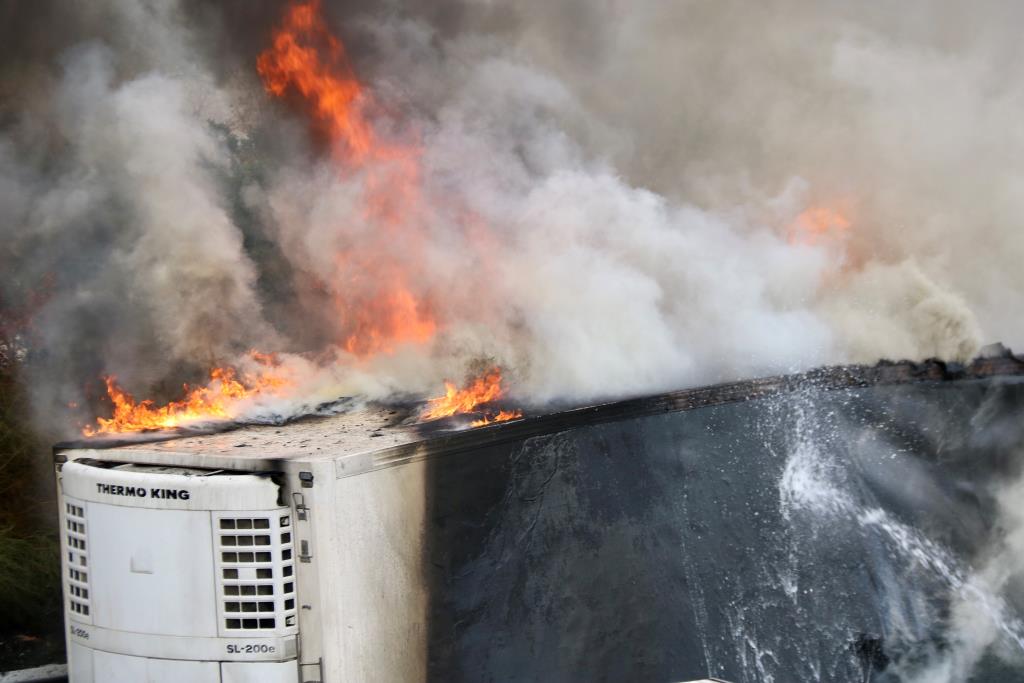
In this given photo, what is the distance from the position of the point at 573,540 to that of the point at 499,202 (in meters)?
3.74

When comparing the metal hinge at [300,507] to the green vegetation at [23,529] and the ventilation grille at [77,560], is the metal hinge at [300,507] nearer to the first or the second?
the ventilation grille at [77,560]

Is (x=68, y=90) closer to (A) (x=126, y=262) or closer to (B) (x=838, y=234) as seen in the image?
(A) (x=126, y=262)

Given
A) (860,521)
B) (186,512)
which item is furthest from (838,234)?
(186,512)

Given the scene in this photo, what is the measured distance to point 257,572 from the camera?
6.08 meters

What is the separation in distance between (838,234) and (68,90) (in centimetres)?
820

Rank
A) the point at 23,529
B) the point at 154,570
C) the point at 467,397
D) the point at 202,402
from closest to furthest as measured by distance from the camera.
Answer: the point at 154,570 < the point at 467,397 < the point at 202,402 < the point at 23,529

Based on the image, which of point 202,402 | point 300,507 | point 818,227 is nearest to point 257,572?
point 300,507

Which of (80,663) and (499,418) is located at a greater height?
(499,418)

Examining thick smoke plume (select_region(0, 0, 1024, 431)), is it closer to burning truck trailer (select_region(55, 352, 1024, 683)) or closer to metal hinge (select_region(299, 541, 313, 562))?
burning truck trailer (select_region(55, 352, 1024, 683))

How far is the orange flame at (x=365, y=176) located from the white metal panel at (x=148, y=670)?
382cm

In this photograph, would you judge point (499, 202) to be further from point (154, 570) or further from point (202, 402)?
point (154, 570)

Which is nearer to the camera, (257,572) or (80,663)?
(257,572)

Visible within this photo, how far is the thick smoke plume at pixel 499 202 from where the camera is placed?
8.62 m

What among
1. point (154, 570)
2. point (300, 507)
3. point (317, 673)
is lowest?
point (317, 673)
